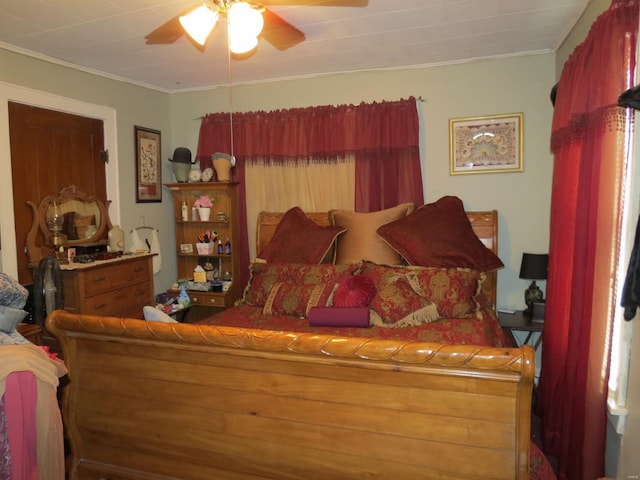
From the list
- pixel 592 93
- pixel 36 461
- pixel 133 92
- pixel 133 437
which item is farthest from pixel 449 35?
pixel 36 461

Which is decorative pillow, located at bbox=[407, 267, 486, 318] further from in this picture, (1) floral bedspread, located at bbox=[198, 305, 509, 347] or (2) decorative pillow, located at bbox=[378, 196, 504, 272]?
(2) decorative pillow, located at bbox=[378, 196, 504, 272]

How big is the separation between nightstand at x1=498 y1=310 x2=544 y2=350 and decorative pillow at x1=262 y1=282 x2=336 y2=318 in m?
1.25

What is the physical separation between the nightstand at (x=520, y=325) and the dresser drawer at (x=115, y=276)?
8.65 feet

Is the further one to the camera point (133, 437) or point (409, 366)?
point (133, 437)

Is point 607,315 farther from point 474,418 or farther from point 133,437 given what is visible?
point 133,437

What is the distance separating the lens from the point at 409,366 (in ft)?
5.01

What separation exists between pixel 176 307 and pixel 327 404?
2505 millimetres

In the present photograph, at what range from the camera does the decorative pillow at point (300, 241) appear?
11.0 feet

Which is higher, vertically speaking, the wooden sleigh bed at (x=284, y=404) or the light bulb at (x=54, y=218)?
the light bulb at (x=54, y=218)

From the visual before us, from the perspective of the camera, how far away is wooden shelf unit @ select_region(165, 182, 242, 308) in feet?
13.1

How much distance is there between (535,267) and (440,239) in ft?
2.31

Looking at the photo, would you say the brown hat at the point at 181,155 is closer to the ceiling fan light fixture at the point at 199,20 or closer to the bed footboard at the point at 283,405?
the ceiling fan light fixture at the point at 199,20

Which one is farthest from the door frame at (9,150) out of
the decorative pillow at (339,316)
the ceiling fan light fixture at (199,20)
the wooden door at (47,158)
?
the decorative pillow at (339,316)

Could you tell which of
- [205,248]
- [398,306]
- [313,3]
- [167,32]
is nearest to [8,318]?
[167,32]
